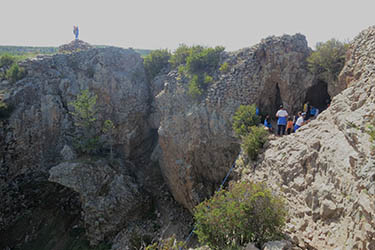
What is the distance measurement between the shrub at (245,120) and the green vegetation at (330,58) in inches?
181

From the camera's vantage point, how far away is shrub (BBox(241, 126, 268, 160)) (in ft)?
32.3

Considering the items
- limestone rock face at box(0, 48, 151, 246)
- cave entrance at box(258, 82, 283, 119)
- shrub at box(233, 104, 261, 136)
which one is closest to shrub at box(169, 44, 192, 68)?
limestone rock face at box(0, 48, 151, 246)

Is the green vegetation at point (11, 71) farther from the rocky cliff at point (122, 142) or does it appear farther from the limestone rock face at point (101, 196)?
the limestone rock face at point (101, 196)

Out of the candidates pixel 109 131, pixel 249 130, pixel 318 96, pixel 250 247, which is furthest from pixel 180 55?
pixel 250 247

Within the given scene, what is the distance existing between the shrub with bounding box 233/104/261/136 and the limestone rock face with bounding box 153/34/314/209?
1.09m

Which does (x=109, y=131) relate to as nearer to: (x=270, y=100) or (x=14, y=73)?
(x=14, y=73)

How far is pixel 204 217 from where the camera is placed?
6039mm

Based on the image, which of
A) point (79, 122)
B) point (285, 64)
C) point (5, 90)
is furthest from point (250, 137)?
point (5, 90)

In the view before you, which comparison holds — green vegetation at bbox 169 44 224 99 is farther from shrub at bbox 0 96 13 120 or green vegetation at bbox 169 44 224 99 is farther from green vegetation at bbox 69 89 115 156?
shrub at bbox 0 96 13 120

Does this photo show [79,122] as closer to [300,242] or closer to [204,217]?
[204,217]

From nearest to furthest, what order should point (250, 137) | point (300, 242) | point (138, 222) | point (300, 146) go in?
point (300, 242) < point (300, 146) < point (250, 137) < point (138, 222)

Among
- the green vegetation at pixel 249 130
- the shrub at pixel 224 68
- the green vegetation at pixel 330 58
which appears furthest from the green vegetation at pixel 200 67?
the green vegetation at pixel 330 58

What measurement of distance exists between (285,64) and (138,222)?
14429mm

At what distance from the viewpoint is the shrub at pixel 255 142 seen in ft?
32.3
